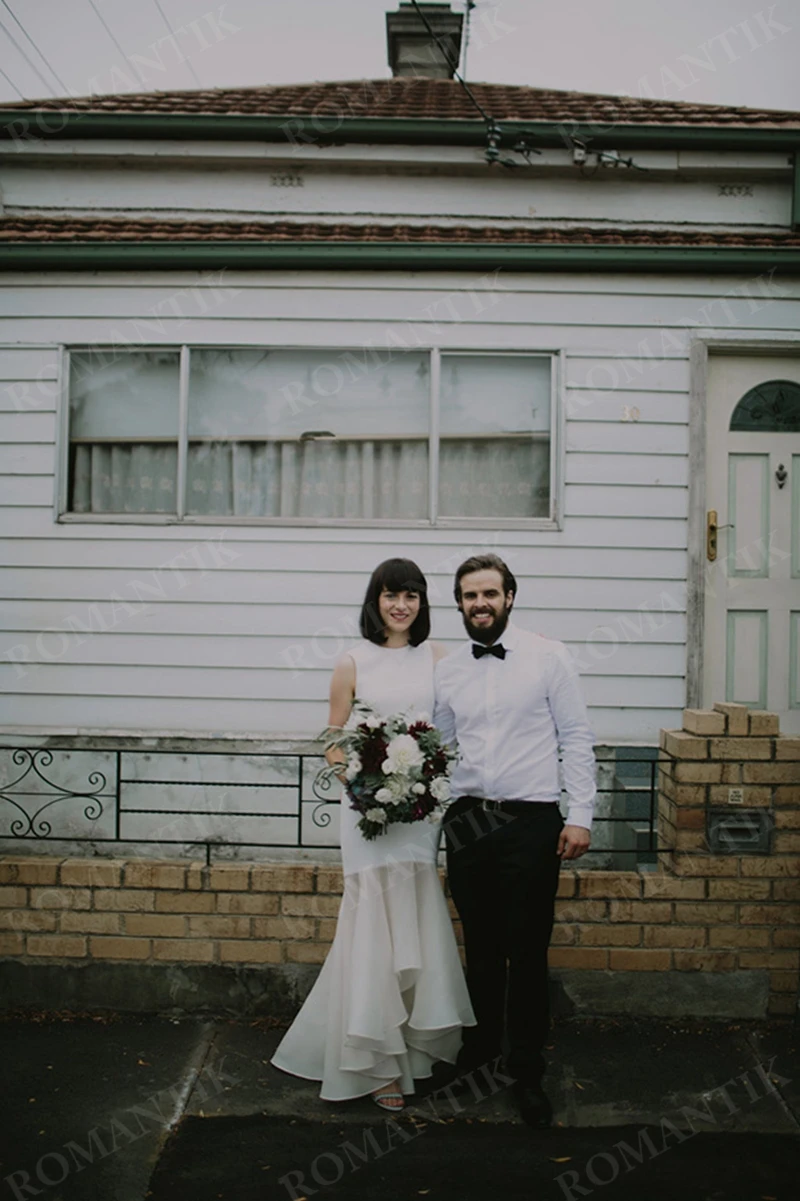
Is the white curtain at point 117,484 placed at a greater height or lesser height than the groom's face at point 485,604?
greater

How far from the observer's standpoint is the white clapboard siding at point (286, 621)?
20.8ft

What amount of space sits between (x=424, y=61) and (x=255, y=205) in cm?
393

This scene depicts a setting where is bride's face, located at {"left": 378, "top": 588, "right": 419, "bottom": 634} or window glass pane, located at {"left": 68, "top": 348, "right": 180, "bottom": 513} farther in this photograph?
window glass pane, located at {"left": 68, "top": 348, "right": 180, "bottom": 513}

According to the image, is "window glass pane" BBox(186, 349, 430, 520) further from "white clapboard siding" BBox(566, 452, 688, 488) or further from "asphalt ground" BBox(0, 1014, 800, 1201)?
"asphalt ground" BBox(0, 1014, 800, 1201)

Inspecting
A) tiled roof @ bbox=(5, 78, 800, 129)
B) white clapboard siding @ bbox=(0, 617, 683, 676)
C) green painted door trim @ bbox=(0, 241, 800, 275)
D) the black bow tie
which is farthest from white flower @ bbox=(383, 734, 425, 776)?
tiled roof @ bbox=(5, 78, 800, 129)

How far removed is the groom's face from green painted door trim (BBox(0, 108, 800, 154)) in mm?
4411

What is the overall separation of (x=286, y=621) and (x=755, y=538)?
3.12 meters

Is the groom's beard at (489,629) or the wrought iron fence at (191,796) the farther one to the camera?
the wrought iron fence at (191,796)

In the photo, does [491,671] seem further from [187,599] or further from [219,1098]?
[187,599]

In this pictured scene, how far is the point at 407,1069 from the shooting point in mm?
3512

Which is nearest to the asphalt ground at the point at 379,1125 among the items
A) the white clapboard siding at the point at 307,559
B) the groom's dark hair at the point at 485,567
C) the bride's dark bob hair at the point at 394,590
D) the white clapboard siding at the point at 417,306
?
the bride's dark bob hair at the point at 394,590

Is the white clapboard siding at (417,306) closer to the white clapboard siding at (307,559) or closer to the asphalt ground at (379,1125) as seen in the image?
the white clapboard siding at (307,559)

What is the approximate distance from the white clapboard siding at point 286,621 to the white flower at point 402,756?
2.96m

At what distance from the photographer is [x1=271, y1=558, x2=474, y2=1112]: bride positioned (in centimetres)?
345
